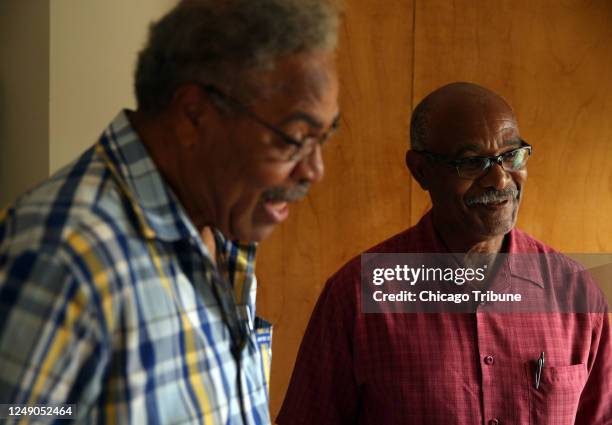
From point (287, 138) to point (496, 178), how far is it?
2.19ft

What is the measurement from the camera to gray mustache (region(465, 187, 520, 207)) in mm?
1382

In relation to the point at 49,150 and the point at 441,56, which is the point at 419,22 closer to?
the point at 441,56

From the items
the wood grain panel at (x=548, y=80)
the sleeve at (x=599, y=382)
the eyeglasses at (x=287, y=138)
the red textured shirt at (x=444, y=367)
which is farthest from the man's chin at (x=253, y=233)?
the wood grain panel at (x=548, y=80)

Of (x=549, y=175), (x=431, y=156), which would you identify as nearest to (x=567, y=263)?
(x=431, y=156)

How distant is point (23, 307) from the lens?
670 millimetres

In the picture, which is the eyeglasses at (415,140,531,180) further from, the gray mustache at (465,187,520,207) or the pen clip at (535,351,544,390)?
the pen clip at (535,351,544,390)

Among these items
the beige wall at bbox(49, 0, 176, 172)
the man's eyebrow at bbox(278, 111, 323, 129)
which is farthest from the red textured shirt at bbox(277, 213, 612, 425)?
the beige wall at bbox(49, 0, 176, 172)

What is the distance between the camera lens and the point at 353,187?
7.30 ft

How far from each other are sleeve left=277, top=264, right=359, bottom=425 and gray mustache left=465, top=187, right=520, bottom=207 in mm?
313

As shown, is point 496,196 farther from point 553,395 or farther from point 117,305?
point 117,305

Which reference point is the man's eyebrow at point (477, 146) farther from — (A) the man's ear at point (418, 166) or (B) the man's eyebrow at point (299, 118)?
(B) the man's eyebrow at point (299, 118)

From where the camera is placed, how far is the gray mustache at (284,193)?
2.87 ft

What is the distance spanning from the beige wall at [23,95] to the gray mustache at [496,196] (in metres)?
1.25

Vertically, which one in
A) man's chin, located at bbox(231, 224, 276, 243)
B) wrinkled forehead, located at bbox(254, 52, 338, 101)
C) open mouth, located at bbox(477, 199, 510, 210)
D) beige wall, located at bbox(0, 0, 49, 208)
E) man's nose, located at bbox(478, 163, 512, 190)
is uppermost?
beige wall, located at bbox(0, 0, 49, 208)
